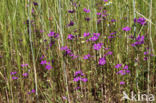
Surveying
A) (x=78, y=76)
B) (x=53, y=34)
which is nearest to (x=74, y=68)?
(x=78, y=76)

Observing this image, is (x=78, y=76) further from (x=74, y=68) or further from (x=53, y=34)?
(x=53, y=34)

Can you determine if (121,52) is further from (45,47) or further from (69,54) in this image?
(45,47)

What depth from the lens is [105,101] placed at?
1.36 metres

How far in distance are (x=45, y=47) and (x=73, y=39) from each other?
8.4 inches

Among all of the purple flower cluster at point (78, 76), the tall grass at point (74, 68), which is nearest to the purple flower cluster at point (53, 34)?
the tall grass at point (74, 68)

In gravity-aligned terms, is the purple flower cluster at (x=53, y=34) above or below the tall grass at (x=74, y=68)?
above

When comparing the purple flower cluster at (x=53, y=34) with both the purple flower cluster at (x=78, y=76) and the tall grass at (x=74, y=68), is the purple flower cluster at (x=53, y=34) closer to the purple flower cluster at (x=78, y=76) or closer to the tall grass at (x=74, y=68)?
the tall grass at (x=74, y=68)

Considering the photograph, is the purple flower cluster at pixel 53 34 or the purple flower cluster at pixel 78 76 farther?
the purple flower cluster at pixel 53 34

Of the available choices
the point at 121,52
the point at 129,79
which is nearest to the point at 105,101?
the point at 129,79

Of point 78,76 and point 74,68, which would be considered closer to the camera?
point 78,76

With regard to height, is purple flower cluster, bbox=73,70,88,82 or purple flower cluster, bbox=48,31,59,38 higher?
purple flower cluster, bbox=48,31,59,38

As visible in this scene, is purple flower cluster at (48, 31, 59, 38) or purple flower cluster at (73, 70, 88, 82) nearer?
purple flower cluster at (73, 70, 88, 82)

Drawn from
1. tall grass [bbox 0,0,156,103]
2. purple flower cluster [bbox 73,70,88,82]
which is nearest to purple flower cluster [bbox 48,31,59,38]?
tall grass [bbox 0,0,156,103]

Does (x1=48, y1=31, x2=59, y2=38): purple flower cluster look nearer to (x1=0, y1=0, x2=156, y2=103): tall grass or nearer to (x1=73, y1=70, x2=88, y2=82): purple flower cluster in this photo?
(x1=0, y1=0, x2=156, y2=103): tall grass
